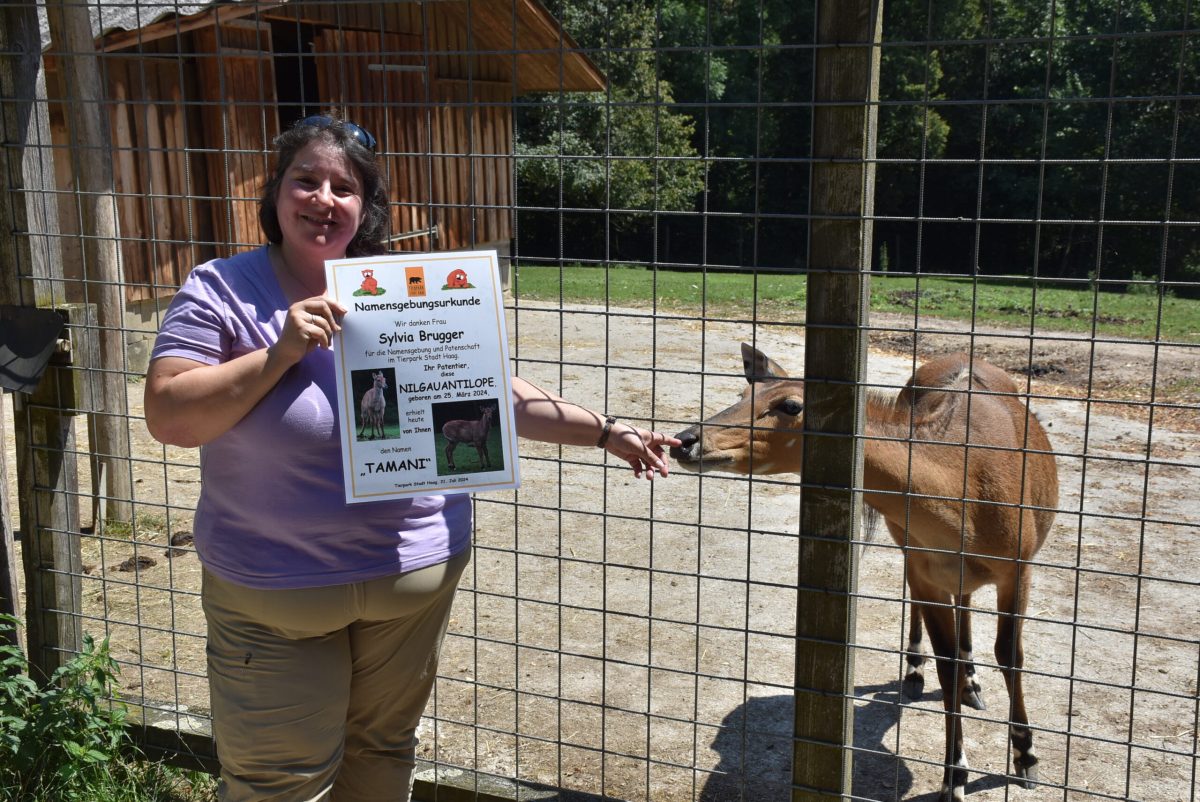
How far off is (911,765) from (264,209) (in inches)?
130

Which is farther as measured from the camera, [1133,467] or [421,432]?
[1133,467]

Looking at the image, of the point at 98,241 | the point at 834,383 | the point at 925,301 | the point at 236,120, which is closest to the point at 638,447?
the point at 834,383

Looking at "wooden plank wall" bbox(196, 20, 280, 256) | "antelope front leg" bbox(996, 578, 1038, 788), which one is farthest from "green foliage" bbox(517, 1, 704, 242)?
"antelope front leg" bbox(996, 578, 1038, 788)

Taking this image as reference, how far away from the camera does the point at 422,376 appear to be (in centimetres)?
239

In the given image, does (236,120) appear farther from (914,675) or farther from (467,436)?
(467,436)

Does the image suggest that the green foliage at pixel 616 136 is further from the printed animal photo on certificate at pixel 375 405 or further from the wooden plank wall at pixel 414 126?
the printed animal photo on certificate at pixel 375 405

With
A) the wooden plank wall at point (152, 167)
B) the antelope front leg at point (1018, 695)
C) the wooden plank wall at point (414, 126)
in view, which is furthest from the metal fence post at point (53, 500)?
the wooden plank wall at point (414, 126)

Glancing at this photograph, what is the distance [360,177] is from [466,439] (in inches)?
27.7

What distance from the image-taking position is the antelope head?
3.94 metres

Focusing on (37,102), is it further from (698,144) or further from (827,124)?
(698,144)

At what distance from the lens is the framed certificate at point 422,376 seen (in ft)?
7.66

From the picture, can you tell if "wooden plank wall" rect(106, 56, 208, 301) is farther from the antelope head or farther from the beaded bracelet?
the beaded bracelet

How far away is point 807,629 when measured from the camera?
285 centimetres

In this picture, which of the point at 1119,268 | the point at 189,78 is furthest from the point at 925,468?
the point at 1119,268
